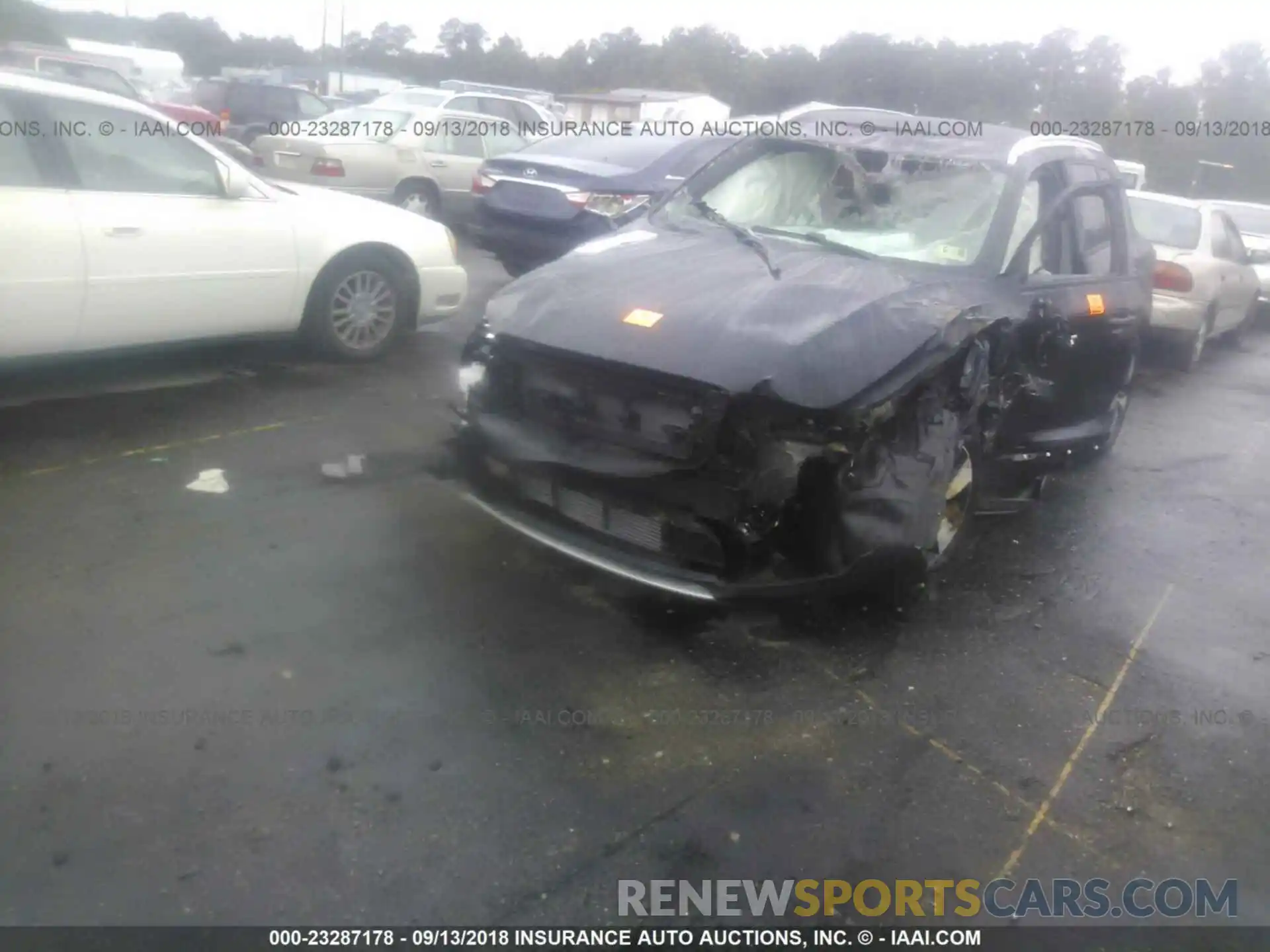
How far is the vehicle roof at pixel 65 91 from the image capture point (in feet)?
18.2

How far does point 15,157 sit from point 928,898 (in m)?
5.41

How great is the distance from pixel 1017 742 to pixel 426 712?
200 centimetres

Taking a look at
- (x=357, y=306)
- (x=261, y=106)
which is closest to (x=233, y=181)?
(x=357, y=306)

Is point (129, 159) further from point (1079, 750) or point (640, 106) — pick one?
point (640, 106)

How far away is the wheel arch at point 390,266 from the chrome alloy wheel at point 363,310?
0.10 m

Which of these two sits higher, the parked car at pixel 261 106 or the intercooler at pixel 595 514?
the parked car at pixel 261 106

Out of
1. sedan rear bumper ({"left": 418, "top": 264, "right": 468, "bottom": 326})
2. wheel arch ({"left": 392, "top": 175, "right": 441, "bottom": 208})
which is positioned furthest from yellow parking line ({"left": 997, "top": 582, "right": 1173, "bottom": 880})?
wheel arch ({"left": 392, "top": 175, "right": 441, "bottom": 208})

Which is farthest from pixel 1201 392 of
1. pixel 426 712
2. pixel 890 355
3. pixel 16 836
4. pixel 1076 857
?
pixel 16 836

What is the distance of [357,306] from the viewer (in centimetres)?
700

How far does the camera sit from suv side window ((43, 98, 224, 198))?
5684 mm

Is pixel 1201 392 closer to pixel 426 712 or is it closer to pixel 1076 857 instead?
pixel 1076 857

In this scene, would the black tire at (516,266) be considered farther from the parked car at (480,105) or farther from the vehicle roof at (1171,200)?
the vehicle roof at (1171,200)

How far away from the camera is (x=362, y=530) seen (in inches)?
186

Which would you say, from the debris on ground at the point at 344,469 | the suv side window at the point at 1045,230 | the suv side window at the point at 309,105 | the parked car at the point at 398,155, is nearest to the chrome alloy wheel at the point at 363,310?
the debris on ground at the point at 344,469
